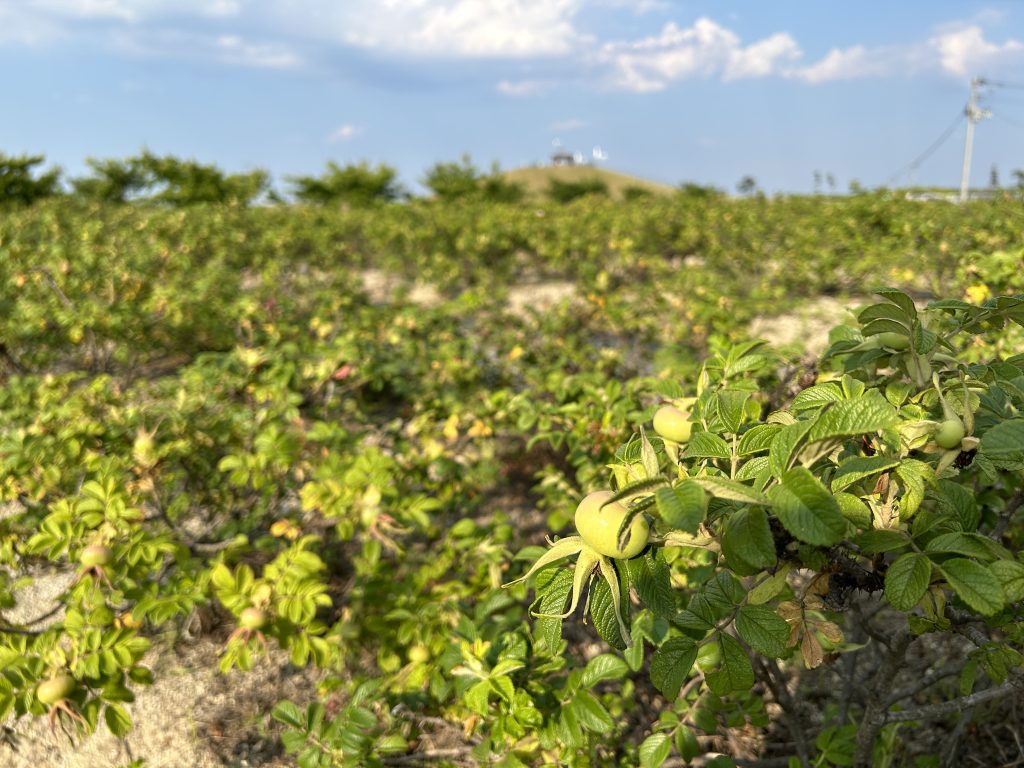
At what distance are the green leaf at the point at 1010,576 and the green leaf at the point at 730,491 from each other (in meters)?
0.30

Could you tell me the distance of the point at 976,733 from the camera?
5.74ft

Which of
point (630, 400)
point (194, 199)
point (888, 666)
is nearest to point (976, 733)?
point (888, 666)

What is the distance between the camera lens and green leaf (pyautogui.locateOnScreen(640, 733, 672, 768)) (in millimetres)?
1184

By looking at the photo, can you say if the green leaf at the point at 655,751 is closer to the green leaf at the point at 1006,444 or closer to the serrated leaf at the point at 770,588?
the serrated leaf at the point at 770,588

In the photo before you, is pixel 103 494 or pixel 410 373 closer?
pixel 103 494

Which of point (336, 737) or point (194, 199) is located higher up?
point (194, 199)

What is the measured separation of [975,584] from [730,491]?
0.29 meters

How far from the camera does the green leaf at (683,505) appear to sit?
562mm

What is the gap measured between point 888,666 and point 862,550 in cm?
55

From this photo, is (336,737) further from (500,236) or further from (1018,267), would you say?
(500,236)

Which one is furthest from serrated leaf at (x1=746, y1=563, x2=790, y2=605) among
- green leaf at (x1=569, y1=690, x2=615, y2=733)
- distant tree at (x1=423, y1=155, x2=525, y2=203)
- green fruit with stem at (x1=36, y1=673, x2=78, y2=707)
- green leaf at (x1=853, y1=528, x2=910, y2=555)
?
distant tree at (x1=423, y1=155, x2=525, y2=203)

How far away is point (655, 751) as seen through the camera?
1.21m

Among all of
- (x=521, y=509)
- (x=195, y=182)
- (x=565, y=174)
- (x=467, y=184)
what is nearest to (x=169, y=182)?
(x=195, y=182)

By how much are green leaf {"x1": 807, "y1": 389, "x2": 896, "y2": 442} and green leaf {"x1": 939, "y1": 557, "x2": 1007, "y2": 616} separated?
0.18 m
